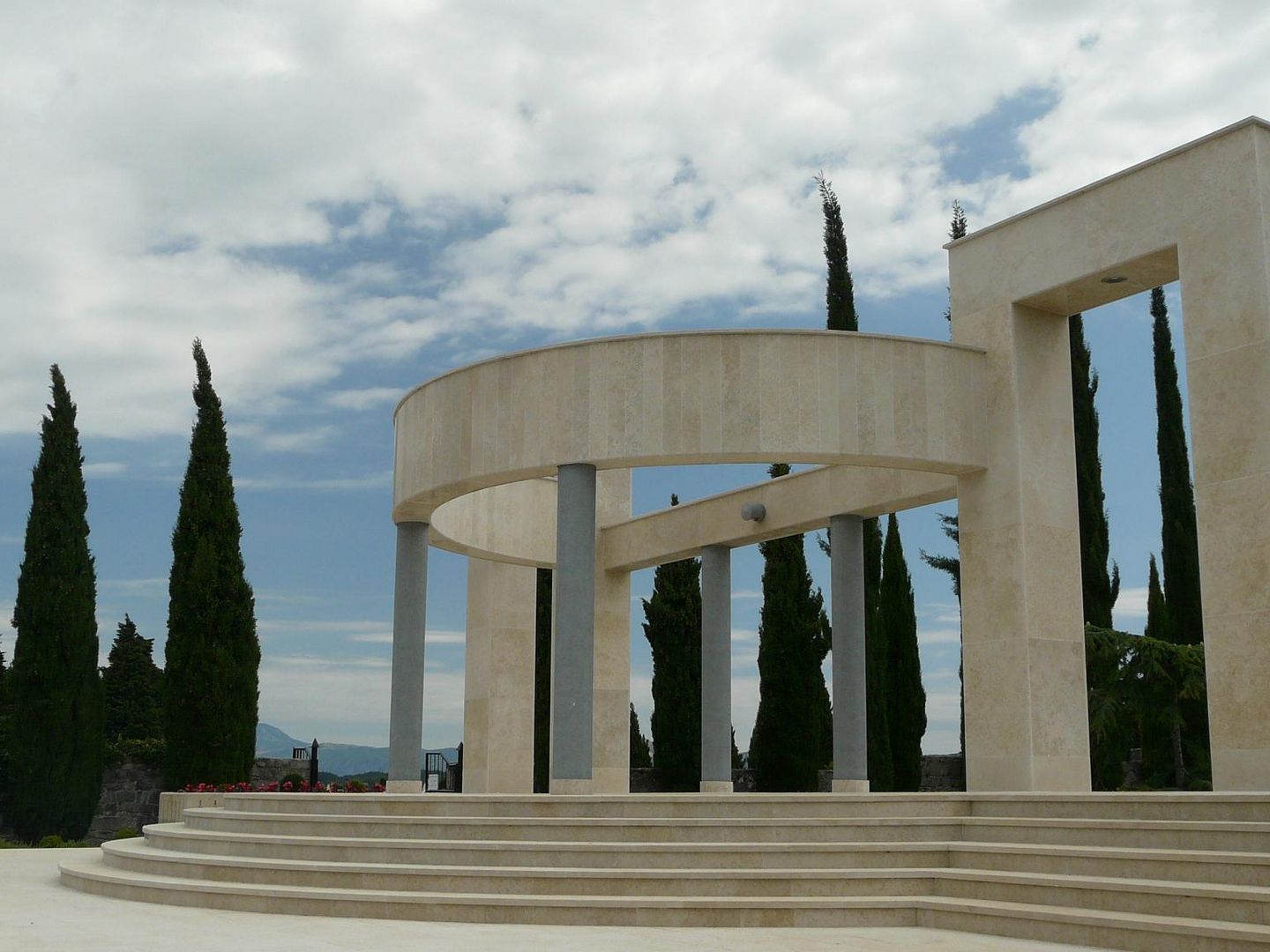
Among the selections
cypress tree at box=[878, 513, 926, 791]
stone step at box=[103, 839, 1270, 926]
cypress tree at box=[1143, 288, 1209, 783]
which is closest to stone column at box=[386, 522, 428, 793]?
stone step at box=[103, 839, 1270, 926]

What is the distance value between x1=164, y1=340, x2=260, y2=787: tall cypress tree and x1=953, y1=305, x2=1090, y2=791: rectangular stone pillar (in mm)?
18542

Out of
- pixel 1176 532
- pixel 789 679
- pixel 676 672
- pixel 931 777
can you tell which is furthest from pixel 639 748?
A: pixel 1176 532

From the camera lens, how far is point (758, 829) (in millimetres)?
12430

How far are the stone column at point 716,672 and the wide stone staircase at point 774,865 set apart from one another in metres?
8.79

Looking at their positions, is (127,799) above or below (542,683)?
below

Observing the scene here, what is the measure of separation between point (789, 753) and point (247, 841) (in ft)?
62.4

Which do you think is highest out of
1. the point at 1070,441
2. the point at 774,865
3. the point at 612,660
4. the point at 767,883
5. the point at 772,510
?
the point at 1070,441

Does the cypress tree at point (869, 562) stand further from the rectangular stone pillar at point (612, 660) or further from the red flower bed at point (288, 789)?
the red flower bed at point (288, 789)

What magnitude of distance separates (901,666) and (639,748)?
8645 mm

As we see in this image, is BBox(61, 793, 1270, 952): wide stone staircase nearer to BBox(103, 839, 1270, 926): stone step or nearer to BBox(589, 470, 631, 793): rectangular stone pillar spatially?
BBox(103, 839, 1270, 926): stone step

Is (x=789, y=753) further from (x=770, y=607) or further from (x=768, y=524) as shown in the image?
(x=768, y=524)

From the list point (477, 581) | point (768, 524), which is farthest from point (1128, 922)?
point (477, 581)

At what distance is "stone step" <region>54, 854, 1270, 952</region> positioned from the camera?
9516 millimetres

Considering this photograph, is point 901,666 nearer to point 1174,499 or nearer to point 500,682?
point 1174,499
